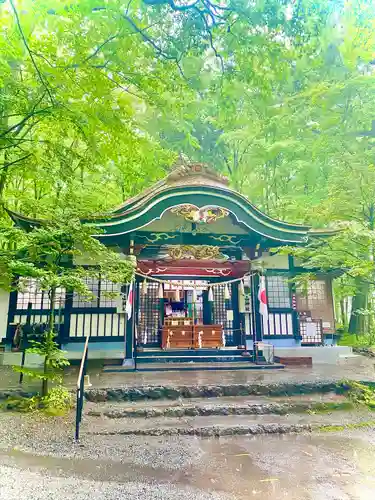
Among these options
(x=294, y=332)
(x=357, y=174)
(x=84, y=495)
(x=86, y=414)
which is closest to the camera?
(x=84, y=495)

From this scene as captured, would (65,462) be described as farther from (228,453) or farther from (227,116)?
(227,116)

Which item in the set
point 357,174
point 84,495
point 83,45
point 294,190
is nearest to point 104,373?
point 84,495

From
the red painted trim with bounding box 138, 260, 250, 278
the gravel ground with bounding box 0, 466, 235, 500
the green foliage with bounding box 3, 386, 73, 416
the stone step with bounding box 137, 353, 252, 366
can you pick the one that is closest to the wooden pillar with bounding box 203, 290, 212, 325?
the stone step with bounding box 137, 353, 252, 366

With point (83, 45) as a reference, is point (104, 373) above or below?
below

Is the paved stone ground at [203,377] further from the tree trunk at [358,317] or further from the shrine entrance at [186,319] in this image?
the tree trunk at [358,317]

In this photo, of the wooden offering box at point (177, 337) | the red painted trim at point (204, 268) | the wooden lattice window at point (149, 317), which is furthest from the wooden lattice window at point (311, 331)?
the wooden lattice window at point (149, 317)

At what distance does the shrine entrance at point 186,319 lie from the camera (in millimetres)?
10727

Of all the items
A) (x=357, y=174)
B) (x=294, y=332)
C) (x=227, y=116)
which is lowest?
(x=294, y=332)

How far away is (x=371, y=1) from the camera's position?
4582 millimetres

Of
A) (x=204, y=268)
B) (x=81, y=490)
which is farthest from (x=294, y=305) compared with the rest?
(x=81, y=490)

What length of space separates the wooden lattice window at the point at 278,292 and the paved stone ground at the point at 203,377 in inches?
95.5

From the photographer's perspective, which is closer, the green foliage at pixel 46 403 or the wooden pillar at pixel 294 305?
the green foliage at pixel 46 403

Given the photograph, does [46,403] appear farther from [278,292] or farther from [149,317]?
[278,292]

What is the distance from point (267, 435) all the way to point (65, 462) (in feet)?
10.2
